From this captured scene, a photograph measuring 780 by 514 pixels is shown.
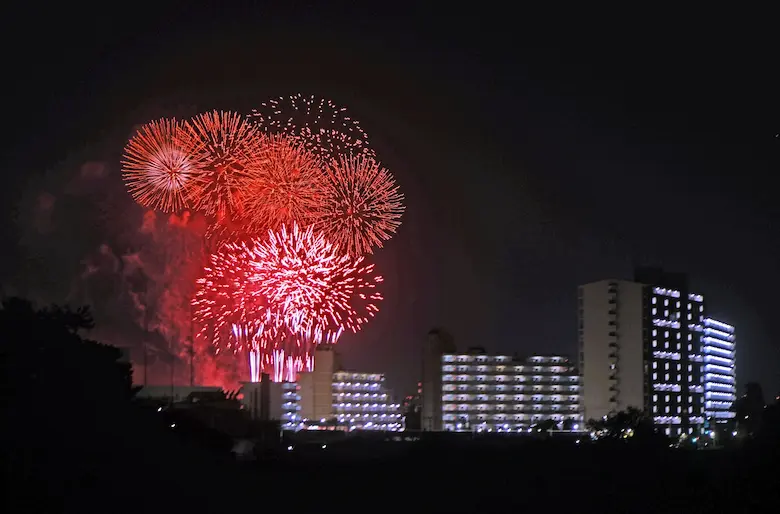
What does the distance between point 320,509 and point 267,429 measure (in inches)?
1510

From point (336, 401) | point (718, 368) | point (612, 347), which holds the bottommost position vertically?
point (336, 401)

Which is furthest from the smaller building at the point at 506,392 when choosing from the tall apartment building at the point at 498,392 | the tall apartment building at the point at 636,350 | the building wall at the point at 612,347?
the tall apartment building at the point at 636,350

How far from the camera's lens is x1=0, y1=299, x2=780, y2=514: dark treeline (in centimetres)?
3581

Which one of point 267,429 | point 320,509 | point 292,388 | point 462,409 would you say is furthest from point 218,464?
point 462,409

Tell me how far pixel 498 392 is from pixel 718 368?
Result: 4783 centimetres

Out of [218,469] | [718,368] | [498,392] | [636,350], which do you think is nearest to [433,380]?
[498,392]

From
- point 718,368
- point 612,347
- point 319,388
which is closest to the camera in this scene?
point 612,347

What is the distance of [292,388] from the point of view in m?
131

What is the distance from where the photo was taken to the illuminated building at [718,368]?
17475 centimetres

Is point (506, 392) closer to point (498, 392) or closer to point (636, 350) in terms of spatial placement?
point (498, 392)

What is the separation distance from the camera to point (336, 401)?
500 ft

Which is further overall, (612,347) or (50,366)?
(612,347)

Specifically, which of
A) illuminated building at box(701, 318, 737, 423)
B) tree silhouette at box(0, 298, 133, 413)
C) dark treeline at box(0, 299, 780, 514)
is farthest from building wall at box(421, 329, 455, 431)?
tree silhouette at box(0, 298, 133, 413)

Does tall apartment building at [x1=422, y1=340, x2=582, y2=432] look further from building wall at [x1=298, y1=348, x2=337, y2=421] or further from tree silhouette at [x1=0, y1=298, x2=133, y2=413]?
tree silhouette at [x1=0, y1=298, x2=133, y2=413]
